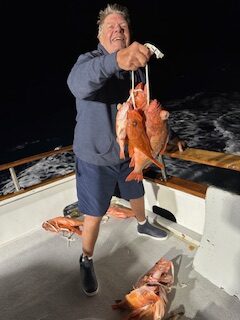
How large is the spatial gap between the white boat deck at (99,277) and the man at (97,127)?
0.17 metres

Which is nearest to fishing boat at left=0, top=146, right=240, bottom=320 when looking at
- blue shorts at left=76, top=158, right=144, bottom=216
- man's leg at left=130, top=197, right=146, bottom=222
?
man's leg at left=130, top=197, right=146, bottom=222

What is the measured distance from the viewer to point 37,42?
42.6m

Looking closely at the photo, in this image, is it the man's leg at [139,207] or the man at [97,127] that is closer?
the man at [97,127]

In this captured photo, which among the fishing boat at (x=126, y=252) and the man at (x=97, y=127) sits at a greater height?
the man at (x=97, y=127)

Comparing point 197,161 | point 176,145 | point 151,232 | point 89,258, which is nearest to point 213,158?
point 197,161

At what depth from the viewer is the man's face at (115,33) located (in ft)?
6.17

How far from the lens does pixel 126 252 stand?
267 cm

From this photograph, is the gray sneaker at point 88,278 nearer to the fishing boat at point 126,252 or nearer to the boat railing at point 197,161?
the fishing boat at point 126,252

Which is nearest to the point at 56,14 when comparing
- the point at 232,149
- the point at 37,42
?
the point at 37,42

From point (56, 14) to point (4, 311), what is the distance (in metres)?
52.3

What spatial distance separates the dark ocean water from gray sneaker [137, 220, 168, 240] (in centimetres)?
423

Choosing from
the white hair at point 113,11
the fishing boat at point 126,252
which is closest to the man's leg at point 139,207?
the fishing boat at point 126,252

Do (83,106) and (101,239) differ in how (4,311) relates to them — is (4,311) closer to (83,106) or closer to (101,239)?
(101,239)

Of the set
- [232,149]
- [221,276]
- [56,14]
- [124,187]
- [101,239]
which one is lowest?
[232,149]
